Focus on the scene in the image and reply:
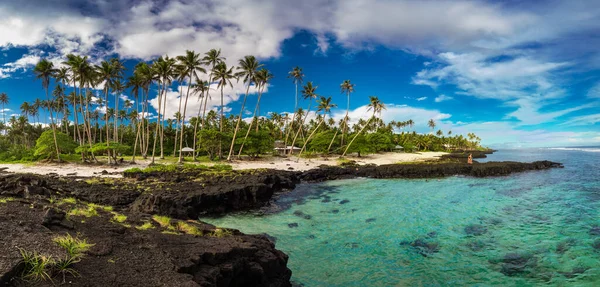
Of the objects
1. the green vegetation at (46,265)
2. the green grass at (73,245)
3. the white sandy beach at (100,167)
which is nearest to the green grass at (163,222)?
the green grass at (73,245)

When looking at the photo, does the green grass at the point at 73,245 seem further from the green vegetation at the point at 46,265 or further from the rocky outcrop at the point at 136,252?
the rocky outcrop at the point at 136,252

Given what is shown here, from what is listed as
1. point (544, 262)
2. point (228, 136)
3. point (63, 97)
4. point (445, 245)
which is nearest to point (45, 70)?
point (228, 136)

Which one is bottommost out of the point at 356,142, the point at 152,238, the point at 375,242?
the point at 375,242

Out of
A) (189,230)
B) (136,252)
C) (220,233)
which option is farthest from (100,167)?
(136,252)

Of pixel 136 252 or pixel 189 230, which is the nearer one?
pixel 136 252

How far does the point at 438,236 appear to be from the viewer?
48.0ft

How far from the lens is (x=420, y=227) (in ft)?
53.5

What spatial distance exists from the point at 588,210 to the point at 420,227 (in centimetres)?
1285

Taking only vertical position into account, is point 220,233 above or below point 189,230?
below

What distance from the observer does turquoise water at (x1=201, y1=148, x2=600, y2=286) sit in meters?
10.4

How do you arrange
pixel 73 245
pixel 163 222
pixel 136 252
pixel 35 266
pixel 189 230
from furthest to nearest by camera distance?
1. pixel 163 222
2. pixel 189 230
3. pixel 136 252
4. pixel 73 245
5. pixel 35 266

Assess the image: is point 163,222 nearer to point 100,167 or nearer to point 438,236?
point 438,236

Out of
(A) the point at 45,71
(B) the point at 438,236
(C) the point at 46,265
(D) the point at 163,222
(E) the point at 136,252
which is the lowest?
(B) the point at 438,236

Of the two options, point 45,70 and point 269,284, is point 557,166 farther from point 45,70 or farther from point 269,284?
point 45,70
